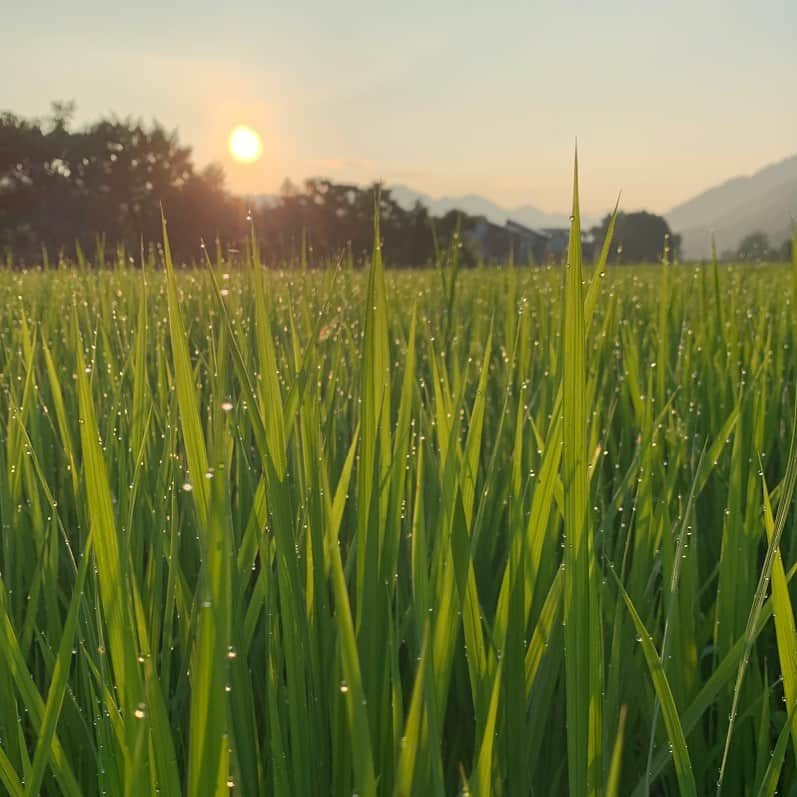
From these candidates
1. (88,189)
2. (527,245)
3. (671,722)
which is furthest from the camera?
(88,189)

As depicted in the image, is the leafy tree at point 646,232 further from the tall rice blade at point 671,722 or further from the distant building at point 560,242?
the tall rice blade at point 671,722

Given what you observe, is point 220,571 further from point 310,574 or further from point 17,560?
point 17,560

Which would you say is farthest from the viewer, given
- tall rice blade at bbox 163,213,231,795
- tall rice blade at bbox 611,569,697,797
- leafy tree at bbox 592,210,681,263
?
leafy tree at bbox 592,210,681,263

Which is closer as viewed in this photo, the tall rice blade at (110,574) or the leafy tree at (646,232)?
the tall rice blade at (110,574)

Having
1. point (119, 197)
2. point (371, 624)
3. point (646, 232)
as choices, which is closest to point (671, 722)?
point (371, 624)

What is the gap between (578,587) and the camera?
465 mm

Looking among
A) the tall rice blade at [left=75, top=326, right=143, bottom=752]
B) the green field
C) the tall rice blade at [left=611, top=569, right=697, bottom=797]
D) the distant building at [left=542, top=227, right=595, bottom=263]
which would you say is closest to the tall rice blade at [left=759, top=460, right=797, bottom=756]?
the green field

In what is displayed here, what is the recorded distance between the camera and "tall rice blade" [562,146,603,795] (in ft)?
1.51

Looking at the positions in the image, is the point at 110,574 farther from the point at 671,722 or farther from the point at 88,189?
the point at 88,189

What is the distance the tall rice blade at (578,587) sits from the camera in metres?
0.46

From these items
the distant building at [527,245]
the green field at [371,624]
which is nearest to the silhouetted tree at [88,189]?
the distant building at [527,245]

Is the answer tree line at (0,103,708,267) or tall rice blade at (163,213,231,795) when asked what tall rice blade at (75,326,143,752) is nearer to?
tall rice blade at (163,213,231,795)

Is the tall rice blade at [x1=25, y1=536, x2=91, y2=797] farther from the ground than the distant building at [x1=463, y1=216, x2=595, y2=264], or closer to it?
closer to it

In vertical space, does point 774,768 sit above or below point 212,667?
below
